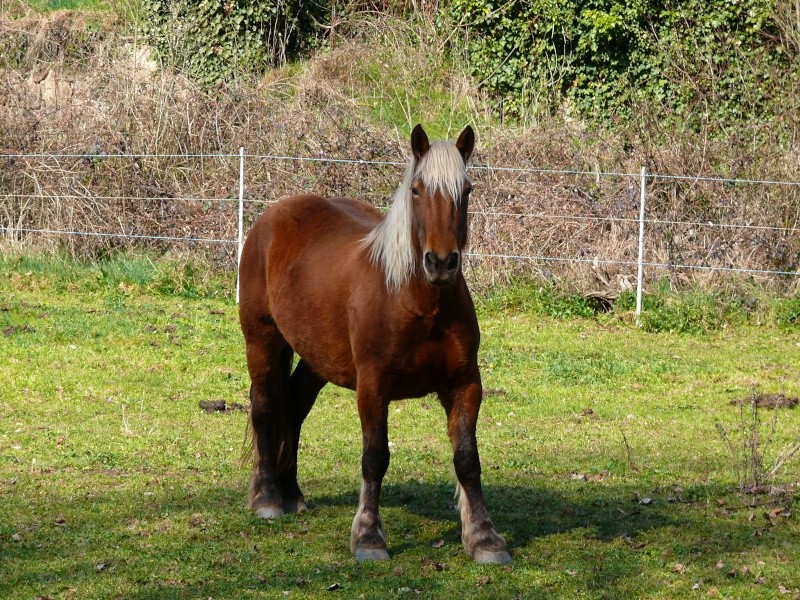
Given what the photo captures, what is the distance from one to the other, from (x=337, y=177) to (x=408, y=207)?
9.79 meters

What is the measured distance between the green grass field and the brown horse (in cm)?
31

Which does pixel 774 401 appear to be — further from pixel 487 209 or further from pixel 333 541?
pixel 487 209

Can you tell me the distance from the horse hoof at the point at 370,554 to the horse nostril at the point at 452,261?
1.62m

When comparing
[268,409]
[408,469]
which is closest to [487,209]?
[408,469]

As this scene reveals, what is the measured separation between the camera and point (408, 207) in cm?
582

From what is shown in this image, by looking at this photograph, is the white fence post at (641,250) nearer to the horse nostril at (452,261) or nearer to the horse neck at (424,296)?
the horse neck at (424,296)

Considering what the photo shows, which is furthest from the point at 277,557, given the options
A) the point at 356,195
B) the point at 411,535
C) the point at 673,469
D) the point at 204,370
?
the point at 356,195

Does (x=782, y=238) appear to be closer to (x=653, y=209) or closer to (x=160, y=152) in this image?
(x=653, y=209)

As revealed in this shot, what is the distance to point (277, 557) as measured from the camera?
6.02 meters

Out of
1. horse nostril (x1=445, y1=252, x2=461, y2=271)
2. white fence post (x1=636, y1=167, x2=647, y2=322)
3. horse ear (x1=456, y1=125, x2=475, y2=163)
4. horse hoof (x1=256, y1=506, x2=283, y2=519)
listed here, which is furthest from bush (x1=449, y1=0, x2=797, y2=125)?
horse nostril (x1=445, y1=252, x2=461, y2=271)

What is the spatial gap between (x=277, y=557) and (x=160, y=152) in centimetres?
1132

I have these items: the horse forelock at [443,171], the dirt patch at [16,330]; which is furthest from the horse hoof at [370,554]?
Answer: the dirt patch at [16,330]

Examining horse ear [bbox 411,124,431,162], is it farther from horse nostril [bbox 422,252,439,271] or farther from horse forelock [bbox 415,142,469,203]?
horse nostril [bbox 422,252,439,271]

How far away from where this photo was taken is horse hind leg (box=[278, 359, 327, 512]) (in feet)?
23.1
